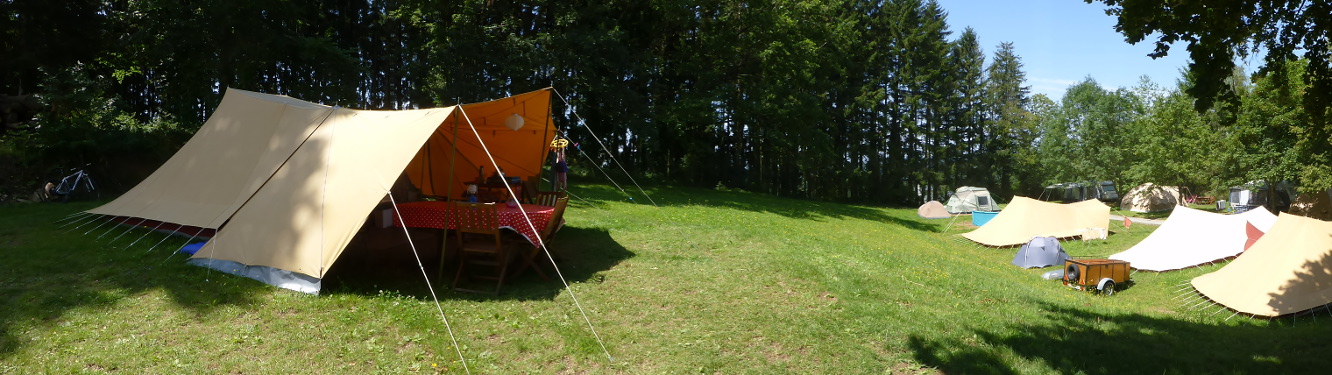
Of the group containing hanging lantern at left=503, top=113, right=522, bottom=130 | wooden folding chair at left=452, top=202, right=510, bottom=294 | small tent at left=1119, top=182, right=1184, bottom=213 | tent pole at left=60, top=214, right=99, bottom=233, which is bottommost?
tent pole at left=60, top=214, right=99, bottom=233

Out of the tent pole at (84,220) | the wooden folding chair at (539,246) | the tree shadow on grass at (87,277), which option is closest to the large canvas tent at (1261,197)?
the wooden folding chair at (539,246)

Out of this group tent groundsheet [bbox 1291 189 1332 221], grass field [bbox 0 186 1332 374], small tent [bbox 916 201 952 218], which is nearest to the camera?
grass field [bbox 0 186 1332 374]

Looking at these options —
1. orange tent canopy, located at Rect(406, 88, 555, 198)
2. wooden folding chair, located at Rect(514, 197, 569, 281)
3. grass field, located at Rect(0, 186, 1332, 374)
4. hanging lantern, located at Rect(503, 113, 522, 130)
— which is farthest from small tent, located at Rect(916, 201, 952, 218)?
wooden folding chair, located at Rect(514, 197, 569, 281)

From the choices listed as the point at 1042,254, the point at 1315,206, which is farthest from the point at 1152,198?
the point at 1042,254

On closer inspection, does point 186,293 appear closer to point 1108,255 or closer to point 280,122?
point 280,122

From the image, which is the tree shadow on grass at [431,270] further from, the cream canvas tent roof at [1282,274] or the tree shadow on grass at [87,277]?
the cream canvas tent roof at [1282,274]

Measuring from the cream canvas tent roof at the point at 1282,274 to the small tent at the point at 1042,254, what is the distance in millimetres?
3487

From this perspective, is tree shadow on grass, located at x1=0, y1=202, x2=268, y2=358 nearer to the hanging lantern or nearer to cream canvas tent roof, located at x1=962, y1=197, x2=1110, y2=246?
the hanging lantern

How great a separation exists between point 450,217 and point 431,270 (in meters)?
0.74

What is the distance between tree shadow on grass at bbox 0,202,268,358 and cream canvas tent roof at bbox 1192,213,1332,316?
A: 12.5m

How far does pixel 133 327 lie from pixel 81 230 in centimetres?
499

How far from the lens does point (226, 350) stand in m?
5.37

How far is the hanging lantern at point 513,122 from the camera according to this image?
33.6 ft

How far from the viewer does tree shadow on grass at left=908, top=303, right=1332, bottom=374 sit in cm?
618
